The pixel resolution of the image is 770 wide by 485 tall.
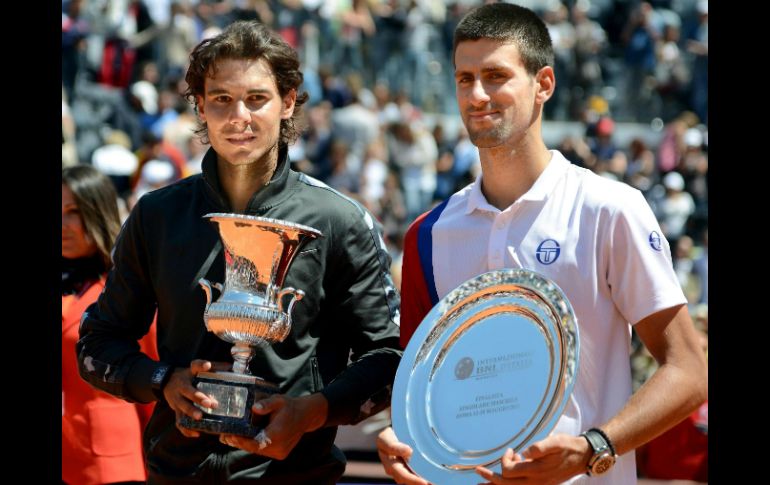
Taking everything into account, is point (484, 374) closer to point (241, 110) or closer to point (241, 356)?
point (241, 356)

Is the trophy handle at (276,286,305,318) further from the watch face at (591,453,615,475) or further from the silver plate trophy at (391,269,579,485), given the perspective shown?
the watch face at (591,453,615,475)

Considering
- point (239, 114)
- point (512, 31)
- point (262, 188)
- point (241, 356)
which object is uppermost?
point (512, 31)

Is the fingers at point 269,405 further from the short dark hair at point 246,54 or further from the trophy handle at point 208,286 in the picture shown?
the short dark hair at point 246,54

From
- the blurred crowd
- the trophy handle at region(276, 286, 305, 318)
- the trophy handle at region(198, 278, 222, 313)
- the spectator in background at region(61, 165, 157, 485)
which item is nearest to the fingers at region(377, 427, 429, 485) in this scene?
the trophy handle at region(276, 286, 305, 318)

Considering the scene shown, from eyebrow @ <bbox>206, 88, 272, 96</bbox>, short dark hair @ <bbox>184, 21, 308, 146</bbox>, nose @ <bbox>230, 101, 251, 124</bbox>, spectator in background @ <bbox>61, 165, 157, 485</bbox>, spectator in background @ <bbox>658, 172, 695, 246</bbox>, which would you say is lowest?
spectator in background @ <bbox>658, 172, 695, 246</bbox>

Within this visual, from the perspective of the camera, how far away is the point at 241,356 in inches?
133

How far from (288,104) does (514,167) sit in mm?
773

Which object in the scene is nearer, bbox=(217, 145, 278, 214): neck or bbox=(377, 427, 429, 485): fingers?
bbox=(377, 427, 429, 485): fingers

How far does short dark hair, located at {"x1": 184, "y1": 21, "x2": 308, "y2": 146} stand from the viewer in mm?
3662

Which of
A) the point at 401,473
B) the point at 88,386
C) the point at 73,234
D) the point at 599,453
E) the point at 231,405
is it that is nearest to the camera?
the point at 599,453

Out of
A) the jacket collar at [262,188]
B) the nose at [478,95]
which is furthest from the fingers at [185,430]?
the nose at [478,95]

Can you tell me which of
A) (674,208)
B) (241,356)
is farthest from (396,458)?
(674,208)

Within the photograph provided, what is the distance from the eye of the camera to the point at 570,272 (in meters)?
3.21
